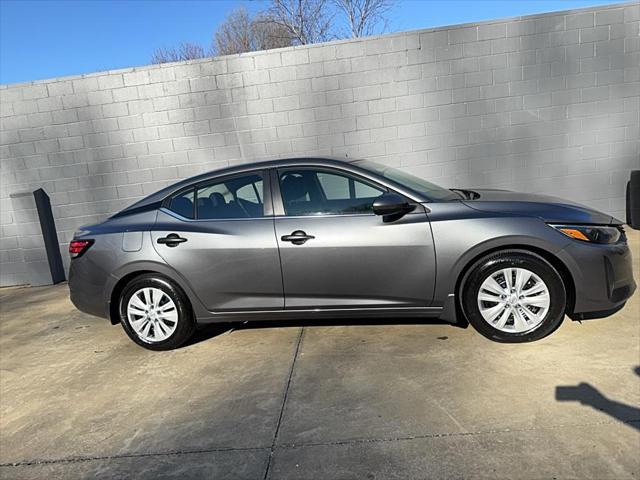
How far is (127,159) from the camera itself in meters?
7.59

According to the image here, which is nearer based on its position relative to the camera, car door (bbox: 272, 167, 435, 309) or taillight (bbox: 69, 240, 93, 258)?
car door (bbox: 272, 167, 435, 309)

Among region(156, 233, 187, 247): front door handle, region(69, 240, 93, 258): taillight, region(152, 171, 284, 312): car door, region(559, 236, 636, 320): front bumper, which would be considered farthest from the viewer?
region(69, 240, 93, 258): taillight

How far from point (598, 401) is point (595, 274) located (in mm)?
1041

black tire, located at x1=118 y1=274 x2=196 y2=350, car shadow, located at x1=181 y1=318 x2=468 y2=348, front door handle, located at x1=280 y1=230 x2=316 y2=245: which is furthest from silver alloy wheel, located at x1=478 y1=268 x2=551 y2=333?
black tire, located at x1=118 y1=274 x2=196 y2=350

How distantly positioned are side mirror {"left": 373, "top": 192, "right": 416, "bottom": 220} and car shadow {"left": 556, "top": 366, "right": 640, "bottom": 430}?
1.60 metres

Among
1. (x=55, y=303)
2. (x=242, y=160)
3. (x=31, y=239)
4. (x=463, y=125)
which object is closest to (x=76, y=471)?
(x=55, y=303)

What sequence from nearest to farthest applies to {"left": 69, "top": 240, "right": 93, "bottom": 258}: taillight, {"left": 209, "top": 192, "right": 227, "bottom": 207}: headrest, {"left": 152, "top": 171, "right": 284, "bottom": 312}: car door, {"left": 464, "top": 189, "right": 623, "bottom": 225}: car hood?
{"left": 464, "top": 189, "right": 623, "bottom": 225}: car hood
{"left": 152, "top": 171, "right": 284, "bottom": 312}: car door
{"left": 209, "top": 192, "right": 227, "bottom": 207}: headrest
{"left": 69, "top": 240, "right": 93, "bottom": 258}: taillight

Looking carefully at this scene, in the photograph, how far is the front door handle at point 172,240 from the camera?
4098mm

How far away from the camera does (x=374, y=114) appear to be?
7.24 metres

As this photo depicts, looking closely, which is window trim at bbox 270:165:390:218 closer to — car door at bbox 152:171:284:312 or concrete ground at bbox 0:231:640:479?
car door at bbox 152:171:284:312

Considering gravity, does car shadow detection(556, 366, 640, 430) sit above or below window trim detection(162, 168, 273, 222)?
below

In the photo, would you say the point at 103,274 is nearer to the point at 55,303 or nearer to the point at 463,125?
the point at 55,303

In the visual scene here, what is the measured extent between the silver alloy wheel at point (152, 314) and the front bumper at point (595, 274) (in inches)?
125

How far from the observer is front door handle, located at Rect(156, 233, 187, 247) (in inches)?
161
